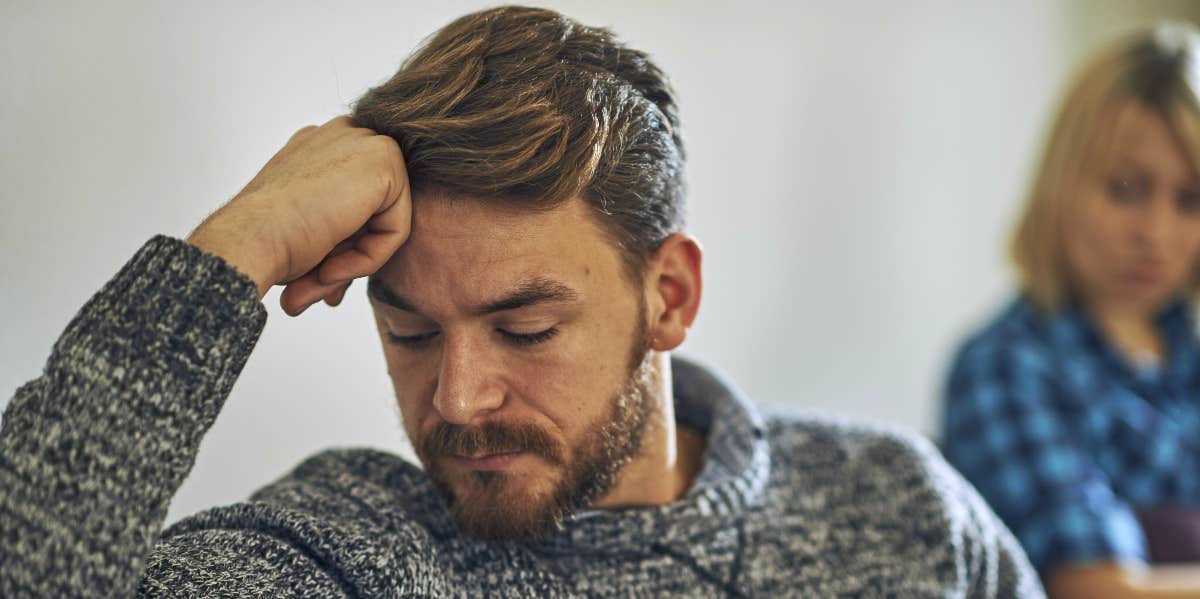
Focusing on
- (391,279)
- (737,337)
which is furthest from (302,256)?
(737,337)

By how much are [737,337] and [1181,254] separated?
74 cm

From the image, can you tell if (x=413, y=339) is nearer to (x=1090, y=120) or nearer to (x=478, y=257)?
(x=478, y=257)

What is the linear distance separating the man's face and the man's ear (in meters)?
0.04

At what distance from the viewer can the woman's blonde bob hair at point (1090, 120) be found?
5.82ft

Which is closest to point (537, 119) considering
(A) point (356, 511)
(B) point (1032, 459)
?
(A) point (356, 511)

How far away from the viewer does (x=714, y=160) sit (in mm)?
1976

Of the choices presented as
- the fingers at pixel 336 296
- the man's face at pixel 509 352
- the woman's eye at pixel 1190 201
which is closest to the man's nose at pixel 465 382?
the man's face at pixel 509 352

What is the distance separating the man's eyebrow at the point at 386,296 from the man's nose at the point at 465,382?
0.04 meters

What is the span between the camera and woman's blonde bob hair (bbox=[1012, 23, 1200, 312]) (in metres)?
1.77

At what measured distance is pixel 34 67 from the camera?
1067 millimetres

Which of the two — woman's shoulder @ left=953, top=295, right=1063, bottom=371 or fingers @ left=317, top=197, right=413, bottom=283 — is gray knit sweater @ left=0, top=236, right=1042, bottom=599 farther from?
woman's shoulder @ left=953, top=295, right=1063, bottom=371

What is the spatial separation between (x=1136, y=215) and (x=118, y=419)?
5.01 feet

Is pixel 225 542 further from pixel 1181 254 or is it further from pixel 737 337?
pixel 1181 254

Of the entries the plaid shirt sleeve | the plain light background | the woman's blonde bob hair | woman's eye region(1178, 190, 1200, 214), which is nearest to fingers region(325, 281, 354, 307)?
the plain light background
